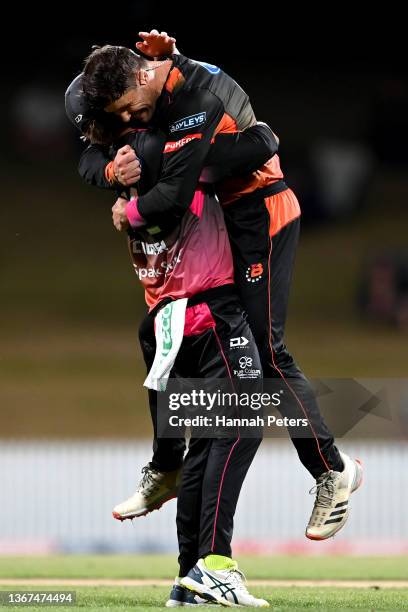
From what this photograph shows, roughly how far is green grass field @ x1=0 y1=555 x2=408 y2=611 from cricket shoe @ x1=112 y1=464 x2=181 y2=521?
434 mm

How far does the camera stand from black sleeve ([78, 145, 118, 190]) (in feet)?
18.0

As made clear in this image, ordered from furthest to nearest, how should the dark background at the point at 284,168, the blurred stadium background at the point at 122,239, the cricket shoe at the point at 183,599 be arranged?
the dark background at the point at 284,168 < the blurred stadium background at the point at 122,239 < the cricket shoe at the point at 183,599

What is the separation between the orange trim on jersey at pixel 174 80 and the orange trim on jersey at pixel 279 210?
2.45 feet


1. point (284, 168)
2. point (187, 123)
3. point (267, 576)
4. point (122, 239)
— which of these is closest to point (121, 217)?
point (187, 123)

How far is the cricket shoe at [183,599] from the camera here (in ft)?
17.5

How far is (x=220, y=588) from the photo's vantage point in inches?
201

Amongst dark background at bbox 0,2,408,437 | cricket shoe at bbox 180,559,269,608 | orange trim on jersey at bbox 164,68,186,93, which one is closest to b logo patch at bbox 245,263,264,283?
orange trim on jersey at bbox 164,68,186,93

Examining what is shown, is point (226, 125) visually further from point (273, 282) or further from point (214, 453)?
point (214, 453)

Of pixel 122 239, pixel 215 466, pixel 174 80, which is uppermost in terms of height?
pixel 174 80

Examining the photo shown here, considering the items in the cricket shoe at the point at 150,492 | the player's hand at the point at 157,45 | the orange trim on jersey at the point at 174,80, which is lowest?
the cricket shoe at the point at 150,492

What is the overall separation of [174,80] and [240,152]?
0.45 meters

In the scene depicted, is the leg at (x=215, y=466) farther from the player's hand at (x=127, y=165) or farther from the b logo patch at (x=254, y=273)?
the player's hand at (x=127, y=165)
